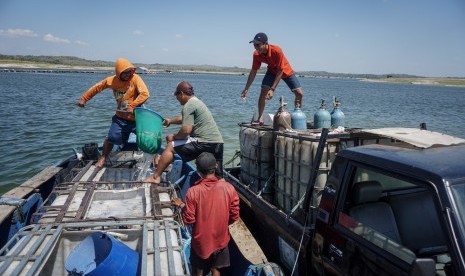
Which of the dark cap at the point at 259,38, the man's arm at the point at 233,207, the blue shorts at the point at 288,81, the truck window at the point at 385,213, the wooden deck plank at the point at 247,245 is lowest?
the wooden deck plank at the point at 247,245

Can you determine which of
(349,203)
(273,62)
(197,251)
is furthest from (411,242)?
(273,62)

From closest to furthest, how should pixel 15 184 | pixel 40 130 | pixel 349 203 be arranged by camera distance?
pixel 349 203 → pixel 15 184 → pixel 40 130

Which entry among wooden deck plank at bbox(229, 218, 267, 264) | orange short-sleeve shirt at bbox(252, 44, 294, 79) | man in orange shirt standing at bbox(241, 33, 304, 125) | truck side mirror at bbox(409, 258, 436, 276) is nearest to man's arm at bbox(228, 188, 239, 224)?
wooden deck plank at bbox(229, 218, 267, 264)

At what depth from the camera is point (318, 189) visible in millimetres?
4660

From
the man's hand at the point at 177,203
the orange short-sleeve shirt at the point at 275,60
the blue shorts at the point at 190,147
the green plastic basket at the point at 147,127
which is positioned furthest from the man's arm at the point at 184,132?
the orange short-sleeve shirt at the point at 275,60

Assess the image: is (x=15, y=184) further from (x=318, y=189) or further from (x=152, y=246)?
(x=318, y=189)

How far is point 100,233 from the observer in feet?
12.0

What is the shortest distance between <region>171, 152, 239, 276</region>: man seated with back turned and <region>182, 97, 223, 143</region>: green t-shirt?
2.38 m

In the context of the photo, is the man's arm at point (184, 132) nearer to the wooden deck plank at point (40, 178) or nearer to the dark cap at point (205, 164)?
the dark cap at point (205, 164)

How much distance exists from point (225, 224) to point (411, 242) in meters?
1.75

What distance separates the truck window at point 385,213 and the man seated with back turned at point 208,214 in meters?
1.15

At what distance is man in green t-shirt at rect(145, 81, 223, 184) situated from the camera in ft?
20.2

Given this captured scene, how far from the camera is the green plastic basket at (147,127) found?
6.51m

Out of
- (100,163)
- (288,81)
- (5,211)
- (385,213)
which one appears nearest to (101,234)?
(5,211)
